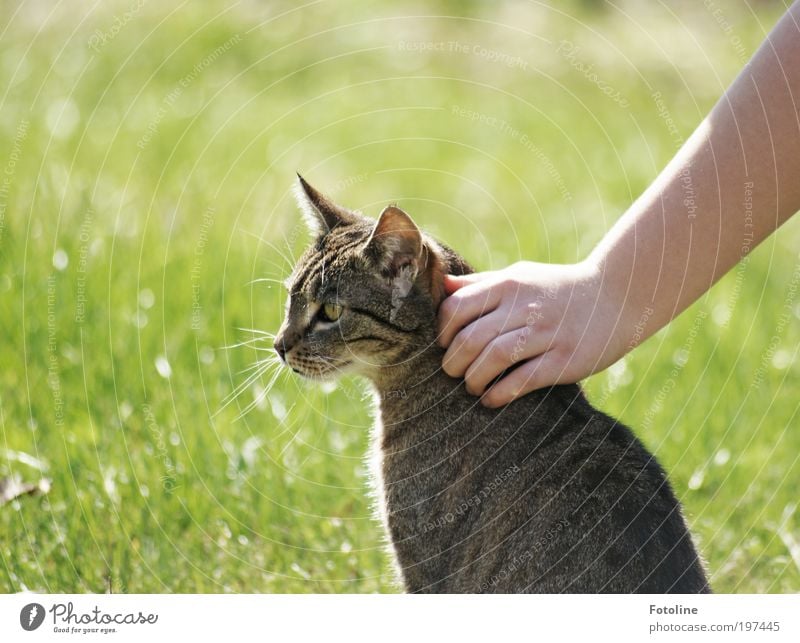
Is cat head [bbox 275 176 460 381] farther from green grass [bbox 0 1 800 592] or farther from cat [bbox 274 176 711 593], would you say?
green grass [bbox 0 1 800 592]

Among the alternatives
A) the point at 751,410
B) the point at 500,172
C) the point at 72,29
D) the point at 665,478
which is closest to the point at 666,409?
the point at 751,410

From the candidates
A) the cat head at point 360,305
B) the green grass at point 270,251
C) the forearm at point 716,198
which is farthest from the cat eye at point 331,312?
the green grass at point 270,251

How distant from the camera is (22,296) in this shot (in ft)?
15.2

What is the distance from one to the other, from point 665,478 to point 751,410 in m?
2.09

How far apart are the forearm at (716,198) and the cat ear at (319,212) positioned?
911 mm

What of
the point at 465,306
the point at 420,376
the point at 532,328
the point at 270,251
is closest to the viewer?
the point at 532,328

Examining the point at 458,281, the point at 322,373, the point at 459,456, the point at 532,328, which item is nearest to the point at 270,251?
the point at 322,373

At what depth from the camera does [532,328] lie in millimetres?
2861

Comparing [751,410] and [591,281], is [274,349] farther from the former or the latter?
[751,410]

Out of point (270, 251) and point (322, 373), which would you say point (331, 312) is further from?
point (270, 251)

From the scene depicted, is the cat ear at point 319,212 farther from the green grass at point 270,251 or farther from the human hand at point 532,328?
the green grass at point 270,251
